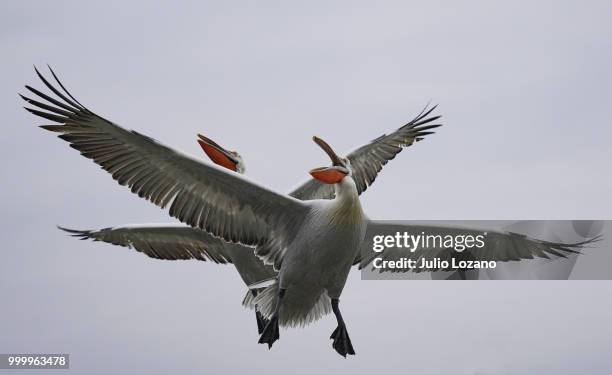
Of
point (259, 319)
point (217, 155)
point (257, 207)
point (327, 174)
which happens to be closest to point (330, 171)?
point (327, 174)

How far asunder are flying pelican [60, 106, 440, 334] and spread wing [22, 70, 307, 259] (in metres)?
1.33

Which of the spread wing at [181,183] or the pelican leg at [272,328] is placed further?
the pelican leg at [272,328]

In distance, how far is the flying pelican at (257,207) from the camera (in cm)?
939

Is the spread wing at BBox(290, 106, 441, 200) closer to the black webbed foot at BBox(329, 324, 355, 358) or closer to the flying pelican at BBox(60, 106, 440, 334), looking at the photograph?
the flying pelican at BBox(60, 106, 440, 334)

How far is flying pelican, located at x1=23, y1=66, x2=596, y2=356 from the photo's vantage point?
30.8 feet

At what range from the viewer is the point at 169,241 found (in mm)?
12336

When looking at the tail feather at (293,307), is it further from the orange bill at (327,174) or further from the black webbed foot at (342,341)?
the orange bill at (327,174)

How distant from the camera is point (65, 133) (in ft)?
30.8

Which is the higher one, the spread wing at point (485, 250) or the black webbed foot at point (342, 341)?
the spread wing at point (485, 250)

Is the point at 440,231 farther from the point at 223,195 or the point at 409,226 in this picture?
the point at 223,195

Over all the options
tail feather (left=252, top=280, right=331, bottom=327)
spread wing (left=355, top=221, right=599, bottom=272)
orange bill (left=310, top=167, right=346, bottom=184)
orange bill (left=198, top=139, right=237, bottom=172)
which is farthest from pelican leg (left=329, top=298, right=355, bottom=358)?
orange bill (left=198, top=139, right=237, bottom=172)

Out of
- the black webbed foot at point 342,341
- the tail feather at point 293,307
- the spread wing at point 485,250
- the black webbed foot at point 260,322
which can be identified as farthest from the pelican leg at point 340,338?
the spread wing at point 485,250

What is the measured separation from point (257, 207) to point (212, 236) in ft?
5.95

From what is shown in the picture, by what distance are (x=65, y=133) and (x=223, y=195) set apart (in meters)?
1.57
